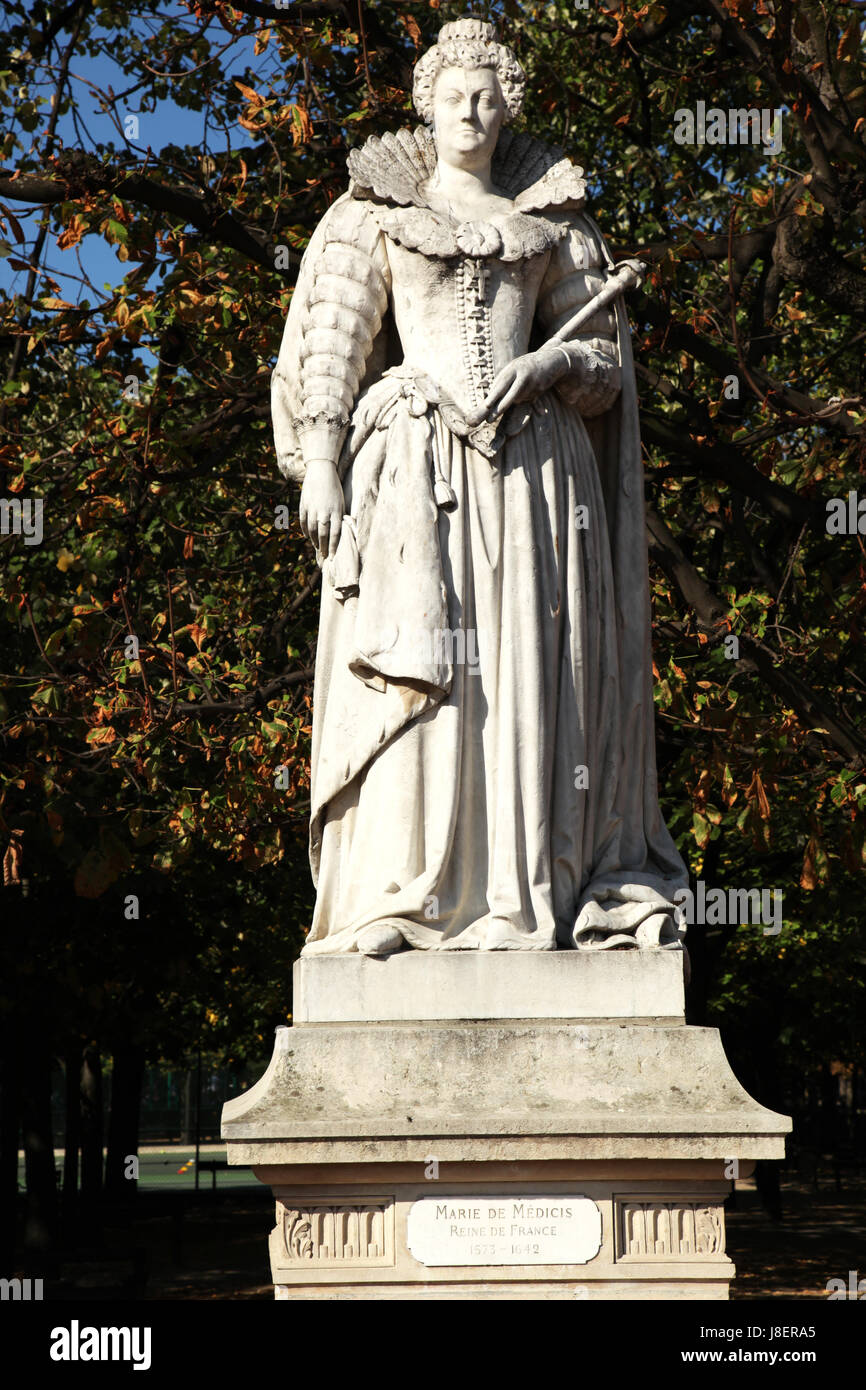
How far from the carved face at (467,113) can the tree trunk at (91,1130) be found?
2298 cm

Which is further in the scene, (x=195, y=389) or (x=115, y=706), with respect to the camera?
(x=195, y=389)

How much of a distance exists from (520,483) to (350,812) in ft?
4.08

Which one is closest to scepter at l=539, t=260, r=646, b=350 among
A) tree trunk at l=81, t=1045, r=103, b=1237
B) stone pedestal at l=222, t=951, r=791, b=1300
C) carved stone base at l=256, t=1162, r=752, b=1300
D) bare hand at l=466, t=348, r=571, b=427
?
bare hand at l=466, t=348, r=571, b=427

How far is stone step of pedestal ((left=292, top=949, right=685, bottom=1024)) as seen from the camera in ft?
19.1

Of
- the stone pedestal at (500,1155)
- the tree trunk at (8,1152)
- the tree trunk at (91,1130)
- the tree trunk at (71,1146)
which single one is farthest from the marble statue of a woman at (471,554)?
the tree trunk at (91,1130)

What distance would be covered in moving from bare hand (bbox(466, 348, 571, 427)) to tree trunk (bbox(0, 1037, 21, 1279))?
15.3 m

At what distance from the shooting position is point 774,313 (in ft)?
40.8

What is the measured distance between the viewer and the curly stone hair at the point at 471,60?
6645mm

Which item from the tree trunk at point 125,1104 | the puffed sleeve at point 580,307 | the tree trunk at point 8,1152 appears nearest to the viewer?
the puffed sleeve at point 580,307

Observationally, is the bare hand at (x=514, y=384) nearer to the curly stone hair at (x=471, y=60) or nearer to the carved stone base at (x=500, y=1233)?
the curly stone hair at (x=471, y=60)

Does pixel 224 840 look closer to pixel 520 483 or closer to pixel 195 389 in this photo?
pixel 195 389

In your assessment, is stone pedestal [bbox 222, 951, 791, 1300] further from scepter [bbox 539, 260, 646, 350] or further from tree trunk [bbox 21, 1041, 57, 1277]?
tree trunk [bbox 21, 1041, 57, 1277]

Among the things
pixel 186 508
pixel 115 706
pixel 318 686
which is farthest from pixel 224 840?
pixel 318 686

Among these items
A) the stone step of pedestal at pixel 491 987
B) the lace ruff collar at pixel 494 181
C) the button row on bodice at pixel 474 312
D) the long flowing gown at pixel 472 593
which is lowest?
the stone step of pedestal at pixel 491 987
